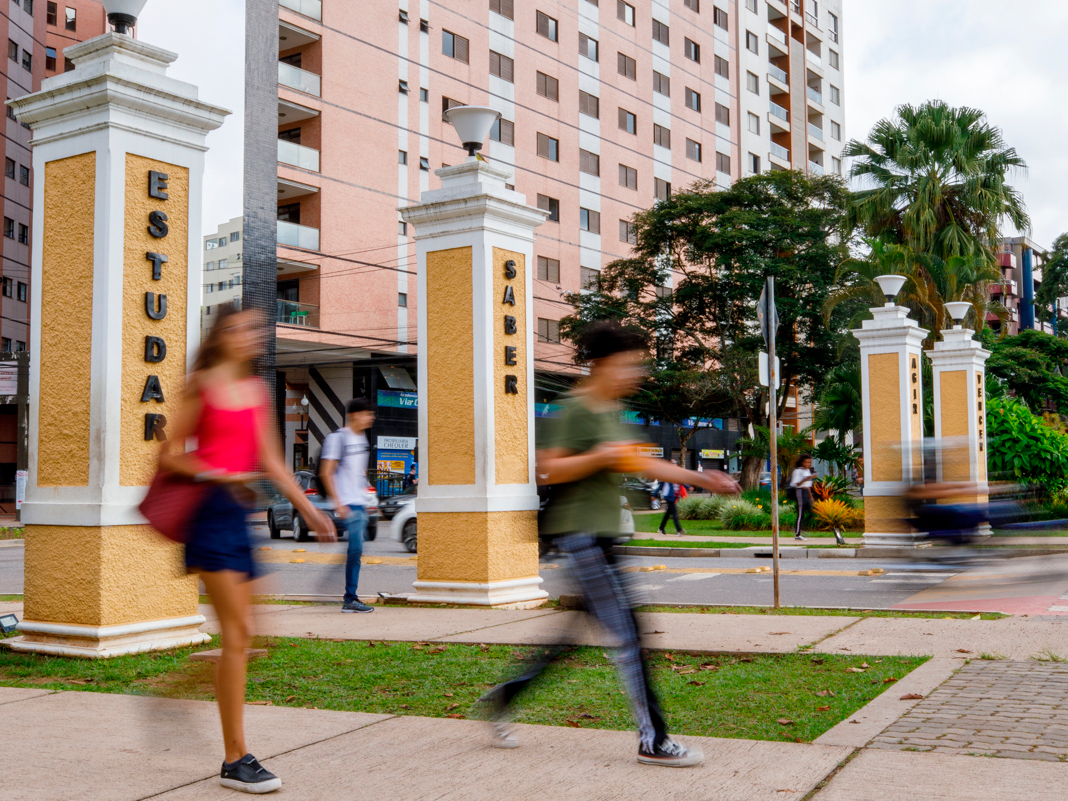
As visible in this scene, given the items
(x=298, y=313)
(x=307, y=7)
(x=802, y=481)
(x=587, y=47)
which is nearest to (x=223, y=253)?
(x=587, y=47)

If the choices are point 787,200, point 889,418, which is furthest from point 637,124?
point 889,418

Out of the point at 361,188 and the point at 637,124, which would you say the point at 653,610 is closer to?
the point at 361,188

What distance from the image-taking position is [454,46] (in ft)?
132

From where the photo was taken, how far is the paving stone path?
14.9ft

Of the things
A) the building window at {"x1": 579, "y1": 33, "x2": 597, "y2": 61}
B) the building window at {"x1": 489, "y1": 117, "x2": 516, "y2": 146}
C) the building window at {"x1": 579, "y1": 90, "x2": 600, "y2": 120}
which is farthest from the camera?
the building window at {"x1": 579, "y1": 33, "x2": 597, "y2": 61}

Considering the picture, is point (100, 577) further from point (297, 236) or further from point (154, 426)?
point (297, 236)

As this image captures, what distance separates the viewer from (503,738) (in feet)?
15.0

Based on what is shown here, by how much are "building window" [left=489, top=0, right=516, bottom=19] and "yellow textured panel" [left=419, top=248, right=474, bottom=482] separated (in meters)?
34.6

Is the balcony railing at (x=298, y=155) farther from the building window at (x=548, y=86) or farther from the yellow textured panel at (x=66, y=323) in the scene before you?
the yellow textured panel at (x=66, y=323)

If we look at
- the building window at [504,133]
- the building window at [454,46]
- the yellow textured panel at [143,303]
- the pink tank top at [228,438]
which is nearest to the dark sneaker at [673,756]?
the pink tank top at [228,438]

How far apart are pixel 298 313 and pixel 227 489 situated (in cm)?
3085

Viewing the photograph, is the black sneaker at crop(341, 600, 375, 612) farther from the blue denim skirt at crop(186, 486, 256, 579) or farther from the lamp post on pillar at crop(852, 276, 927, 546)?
the lamp post on pillar at crop(852, 276, 927, 546)

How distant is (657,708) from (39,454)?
16.6 ft

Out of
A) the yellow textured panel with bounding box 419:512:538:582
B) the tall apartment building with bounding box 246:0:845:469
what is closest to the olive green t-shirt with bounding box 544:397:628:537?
the yellow textured panel with bounding box 419:512:538:582
